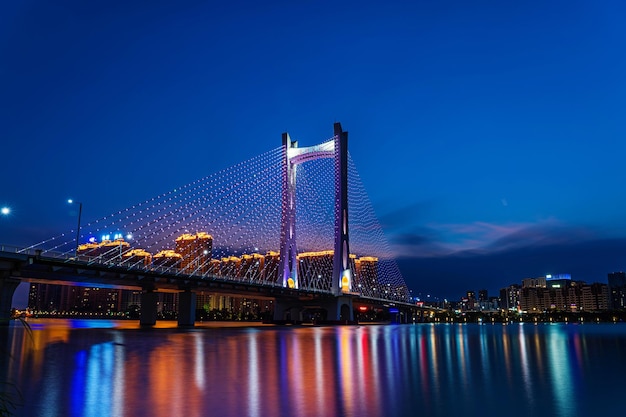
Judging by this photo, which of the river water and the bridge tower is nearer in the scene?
the river water

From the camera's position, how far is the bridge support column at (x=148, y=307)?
59.7 m

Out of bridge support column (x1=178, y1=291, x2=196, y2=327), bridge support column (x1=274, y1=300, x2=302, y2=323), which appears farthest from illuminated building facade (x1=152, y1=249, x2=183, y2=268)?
bridge support column (x1=274, y1=300, x2=302, y2=323)

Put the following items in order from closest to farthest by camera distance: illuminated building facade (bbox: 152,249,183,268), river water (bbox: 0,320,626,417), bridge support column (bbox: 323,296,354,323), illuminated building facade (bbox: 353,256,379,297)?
→ river water (bbox: 0,320,626,417) → illuminated building facade (bbox: 152,249,183,268) → bridge support column (bbox: 323,296,354,323) → illuminated building facade (bbox: 353,256,379,297)

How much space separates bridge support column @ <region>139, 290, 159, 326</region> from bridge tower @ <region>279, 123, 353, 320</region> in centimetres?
1853

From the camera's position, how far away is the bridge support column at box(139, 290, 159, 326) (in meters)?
59.7

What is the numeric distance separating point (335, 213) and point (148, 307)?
29.2m

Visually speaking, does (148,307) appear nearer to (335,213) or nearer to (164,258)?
(164,258)

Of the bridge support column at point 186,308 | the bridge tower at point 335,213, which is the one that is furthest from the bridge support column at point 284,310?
the bridge support column at point 186,308

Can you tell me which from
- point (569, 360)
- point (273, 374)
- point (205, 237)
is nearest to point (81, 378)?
point (273, 374)

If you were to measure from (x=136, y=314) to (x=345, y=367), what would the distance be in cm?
11842

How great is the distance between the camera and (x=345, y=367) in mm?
17484

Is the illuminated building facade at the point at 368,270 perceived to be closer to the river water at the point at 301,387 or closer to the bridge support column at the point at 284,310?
the bridge support column at the point at 284,310

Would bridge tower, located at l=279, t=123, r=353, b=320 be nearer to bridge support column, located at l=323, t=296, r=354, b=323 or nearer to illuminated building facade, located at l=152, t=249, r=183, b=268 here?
bridge support column, located at l=323, t=296, r=354, b=323

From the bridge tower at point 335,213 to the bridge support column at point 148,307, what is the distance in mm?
18526
